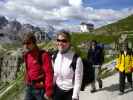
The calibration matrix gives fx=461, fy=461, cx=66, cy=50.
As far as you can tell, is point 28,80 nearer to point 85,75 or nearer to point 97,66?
point 85,75

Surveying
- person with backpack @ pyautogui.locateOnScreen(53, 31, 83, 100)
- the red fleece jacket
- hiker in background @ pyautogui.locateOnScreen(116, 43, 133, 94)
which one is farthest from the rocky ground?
the red fleece jacket

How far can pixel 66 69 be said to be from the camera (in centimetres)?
909

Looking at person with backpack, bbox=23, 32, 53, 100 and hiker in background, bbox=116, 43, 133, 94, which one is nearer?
person with backpack, bbox=23, 32, 53, 100

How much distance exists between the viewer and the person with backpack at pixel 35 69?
9031mm

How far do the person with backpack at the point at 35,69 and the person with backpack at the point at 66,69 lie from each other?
203 mm

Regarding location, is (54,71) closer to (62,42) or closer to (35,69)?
(35,69)

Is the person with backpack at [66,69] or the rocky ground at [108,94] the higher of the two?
the person with backpack at [66,69]

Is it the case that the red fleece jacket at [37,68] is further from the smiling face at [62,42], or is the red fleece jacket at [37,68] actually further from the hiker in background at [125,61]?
the hiker in background at [125,61]

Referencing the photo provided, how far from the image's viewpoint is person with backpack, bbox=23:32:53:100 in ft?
29.6

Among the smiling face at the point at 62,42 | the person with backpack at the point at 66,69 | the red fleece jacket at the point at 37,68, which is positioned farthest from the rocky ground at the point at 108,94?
the smiling face at the point at 62,42

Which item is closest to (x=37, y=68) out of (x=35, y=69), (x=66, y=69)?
(x=35, y=69)

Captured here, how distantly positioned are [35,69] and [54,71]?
39cm

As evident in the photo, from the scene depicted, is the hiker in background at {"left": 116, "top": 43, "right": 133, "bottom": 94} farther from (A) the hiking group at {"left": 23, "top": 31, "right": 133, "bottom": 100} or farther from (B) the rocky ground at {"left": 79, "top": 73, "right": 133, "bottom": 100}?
(A) the hiking group at {"left": 23, "top": 31, "right": 133, "bottom": 100}

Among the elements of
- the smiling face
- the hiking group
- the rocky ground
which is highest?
the smiling face
